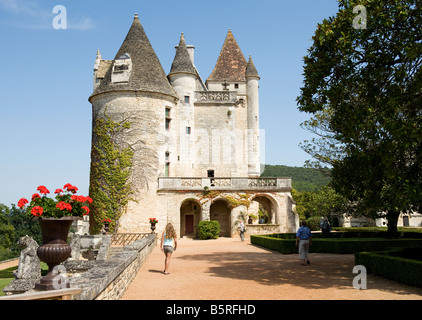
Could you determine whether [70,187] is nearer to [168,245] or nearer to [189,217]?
[168,245]

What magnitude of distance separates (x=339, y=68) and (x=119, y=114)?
62.7 feet

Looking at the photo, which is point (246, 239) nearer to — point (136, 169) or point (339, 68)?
point (136, 169)

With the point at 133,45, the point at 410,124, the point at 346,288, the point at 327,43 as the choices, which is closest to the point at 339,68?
the point at 327,43

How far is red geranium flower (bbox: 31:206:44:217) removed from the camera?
707 cm

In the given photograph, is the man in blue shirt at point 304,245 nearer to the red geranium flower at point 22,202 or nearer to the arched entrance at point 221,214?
the red geranium flower at point 22,202

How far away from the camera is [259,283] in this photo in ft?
29.1

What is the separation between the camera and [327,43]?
31.9 feet

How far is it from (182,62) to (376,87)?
22233 millimetres

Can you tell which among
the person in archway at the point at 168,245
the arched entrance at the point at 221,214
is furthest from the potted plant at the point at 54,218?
the arched entrance at the point at 221,214

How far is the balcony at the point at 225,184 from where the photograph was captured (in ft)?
84.7

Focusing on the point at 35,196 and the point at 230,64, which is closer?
the point at 35,196

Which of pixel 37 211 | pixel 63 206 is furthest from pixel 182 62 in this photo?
pixel 37 211

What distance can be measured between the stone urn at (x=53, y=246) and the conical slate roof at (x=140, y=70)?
19.6 meters

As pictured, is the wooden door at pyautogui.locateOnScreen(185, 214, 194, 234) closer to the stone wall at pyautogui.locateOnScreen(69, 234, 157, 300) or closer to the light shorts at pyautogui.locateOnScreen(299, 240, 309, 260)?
the light shorts at pyautogui.locateOnScreen(299, 240, 309, 260)
